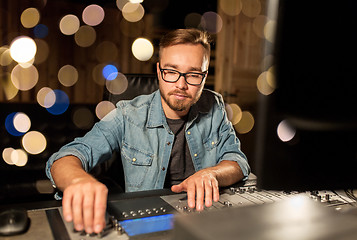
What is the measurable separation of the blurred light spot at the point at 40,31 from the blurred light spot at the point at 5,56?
444 mm

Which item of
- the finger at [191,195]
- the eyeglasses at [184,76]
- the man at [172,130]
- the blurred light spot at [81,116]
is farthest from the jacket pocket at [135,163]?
the blurred light spot at [81,116]

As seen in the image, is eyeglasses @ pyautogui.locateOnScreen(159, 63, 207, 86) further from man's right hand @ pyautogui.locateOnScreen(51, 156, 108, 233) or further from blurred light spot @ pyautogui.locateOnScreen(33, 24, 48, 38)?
blurred light spot @ pyautogui.locateOnScreen(33, 24, 48, 38)

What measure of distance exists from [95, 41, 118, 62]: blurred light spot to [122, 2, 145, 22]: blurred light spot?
47 centimetres

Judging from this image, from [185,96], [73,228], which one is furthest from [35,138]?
[73,228]

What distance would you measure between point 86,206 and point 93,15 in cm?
443

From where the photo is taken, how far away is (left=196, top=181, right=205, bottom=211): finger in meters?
0.78

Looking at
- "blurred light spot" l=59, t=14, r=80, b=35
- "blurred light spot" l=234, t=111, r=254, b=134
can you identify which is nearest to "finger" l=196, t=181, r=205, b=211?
"blurred light spot" l=234, t=111, r=254, b=134

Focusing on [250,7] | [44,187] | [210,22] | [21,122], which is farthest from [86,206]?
[210,22]

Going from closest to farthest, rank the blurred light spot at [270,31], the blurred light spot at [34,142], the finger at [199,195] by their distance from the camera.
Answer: the blurred light spot at [270,31]
the finger at [199,195]
the blurred light spot at [34,142]

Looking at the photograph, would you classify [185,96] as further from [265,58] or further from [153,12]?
[153,12]

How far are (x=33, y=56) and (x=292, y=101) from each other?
439cm

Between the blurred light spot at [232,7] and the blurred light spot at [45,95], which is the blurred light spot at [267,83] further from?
the blurred light spot at [45,95]

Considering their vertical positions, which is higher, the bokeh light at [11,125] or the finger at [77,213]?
the finger at [77,213]

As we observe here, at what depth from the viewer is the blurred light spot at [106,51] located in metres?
4.65
